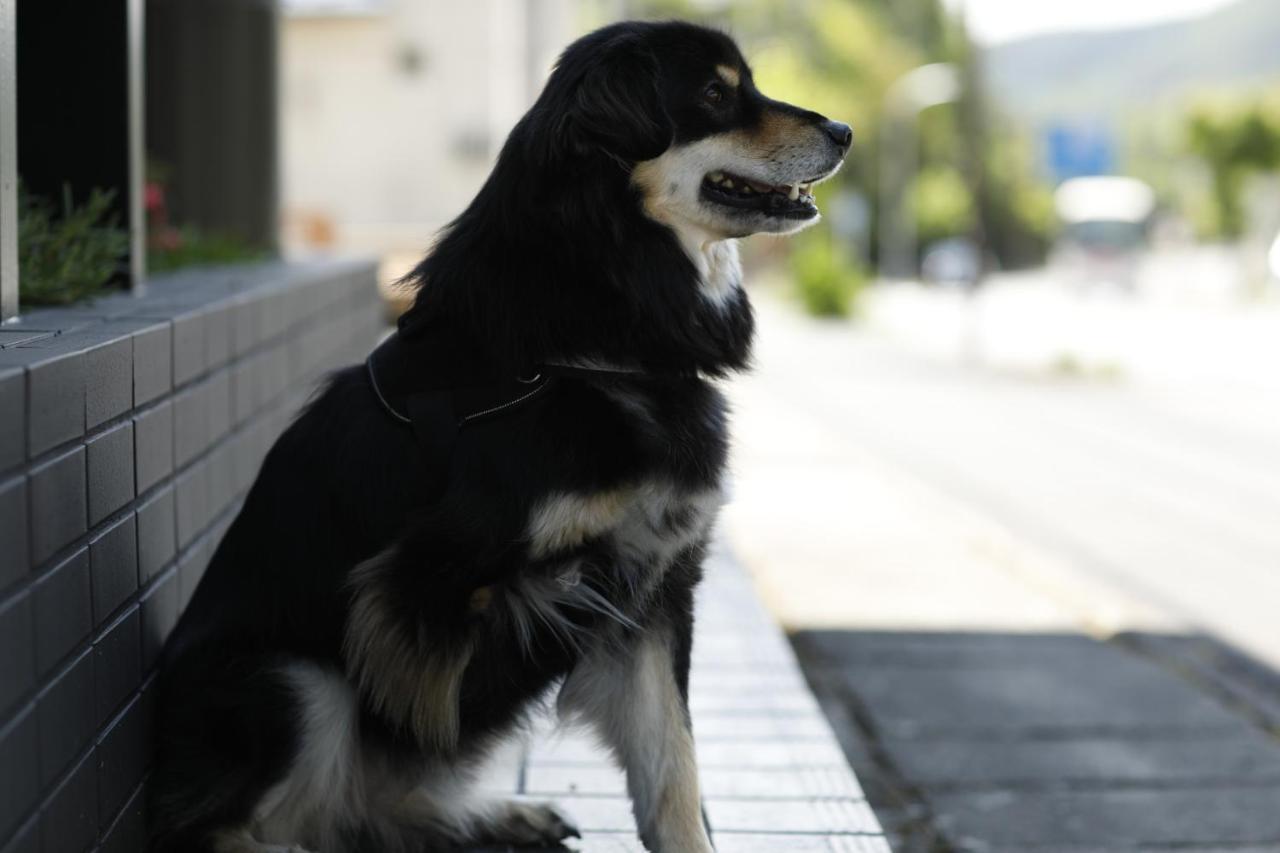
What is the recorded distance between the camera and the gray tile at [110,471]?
2445 millimetres

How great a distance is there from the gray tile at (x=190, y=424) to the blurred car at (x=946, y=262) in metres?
46.1

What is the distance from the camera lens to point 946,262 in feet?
197

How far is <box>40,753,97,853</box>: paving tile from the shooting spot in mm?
2215

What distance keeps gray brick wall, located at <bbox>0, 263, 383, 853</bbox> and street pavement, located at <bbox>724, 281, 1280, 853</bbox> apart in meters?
1.19

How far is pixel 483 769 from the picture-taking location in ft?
9.89

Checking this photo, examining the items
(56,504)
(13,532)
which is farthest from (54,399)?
(13,532)

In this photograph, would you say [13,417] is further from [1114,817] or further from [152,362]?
[1114,817]

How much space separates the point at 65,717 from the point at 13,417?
54cm

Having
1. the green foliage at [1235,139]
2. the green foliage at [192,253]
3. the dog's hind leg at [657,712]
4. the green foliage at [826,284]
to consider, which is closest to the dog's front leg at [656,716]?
the dog's hind leg at [657,712]

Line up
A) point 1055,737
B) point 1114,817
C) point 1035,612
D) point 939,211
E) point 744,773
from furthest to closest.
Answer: point 939,211
point 1035,612
point 1055,737
point 1114,817
point 744,773

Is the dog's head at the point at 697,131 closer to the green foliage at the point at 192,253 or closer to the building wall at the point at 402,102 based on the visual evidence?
the green foliage at the point at 192,253

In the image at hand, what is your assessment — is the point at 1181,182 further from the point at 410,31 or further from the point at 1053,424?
the point at 1053,424

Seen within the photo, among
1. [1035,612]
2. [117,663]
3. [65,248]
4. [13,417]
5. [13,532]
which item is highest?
[65,248]

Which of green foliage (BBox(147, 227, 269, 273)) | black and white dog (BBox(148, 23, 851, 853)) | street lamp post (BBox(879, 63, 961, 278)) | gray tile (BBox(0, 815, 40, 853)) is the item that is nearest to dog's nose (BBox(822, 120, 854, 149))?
black and white dog (BBox(148, 23, 851, 853))
